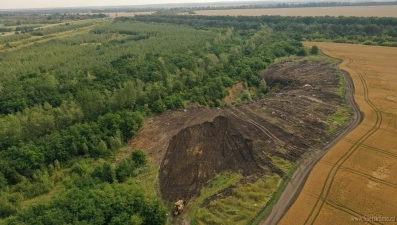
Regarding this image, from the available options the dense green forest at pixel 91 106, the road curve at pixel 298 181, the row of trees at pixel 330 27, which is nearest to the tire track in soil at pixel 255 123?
the road curve at pixel 298 181


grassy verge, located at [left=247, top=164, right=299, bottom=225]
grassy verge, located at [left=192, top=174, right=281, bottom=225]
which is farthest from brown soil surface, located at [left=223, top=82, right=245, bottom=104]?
grassy verge, located at [left=192, top=174, right=281, bottom=225]

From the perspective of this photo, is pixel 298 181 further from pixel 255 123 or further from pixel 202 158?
pixel 255 123

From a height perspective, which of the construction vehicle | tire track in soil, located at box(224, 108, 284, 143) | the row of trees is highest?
the row of trees

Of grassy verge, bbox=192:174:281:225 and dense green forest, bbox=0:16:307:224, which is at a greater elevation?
dense green forest, bbox=0:16:307:224

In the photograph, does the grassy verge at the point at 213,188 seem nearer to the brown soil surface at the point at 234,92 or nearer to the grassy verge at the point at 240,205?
the grassy verge at the point at 240,205

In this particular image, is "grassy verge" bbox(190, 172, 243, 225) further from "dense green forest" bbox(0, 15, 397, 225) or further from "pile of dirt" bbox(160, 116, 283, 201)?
"dense green forest" bbox(0, 15, 397, 225)

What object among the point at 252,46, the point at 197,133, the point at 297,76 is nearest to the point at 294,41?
the point at 252,46

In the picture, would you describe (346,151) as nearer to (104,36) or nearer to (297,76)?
(297,76)
